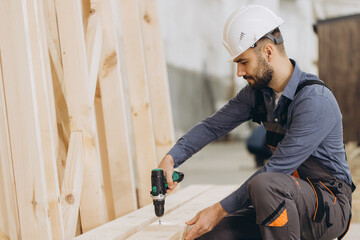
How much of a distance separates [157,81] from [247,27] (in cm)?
123

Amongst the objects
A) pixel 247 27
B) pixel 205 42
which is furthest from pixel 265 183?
pixel 205 42

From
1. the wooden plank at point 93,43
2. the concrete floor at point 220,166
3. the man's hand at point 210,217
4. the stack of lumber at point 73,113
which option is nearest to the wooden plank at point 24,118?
the stack of lumber at point 73,113

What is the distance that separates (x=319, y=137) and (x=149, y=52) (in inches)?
66.3

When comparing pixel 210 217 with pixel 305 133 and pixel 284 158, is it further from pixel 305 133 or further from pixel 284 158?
pixel 305 133

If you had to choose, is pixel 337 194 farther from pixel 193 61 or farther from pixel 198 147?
pixel 193 61

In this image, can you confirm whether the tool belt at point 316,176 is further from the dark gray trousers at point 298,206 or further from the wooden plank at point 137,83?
the wooden plank at point 137,83

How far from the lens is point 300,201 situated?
194 cm

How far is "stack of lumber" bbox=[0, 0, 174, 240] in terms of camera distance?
196cm

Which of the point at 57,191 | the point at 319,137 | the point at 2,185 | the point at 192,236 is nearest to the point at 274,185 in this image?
the point at 319,137

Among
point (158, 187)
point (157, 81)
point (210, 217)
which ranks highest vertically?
point (157, 81)

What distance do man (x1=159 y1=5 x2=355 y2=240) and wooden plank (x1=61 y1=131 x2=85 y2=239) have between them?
48 cm

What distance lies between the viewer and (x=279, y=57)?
7.06ft

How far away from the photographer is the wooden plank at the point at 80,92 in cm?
236

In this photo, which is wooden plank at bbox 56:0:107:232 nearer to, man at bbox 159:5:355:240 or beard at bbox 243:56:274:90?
man at bbox 159:5:355:240
